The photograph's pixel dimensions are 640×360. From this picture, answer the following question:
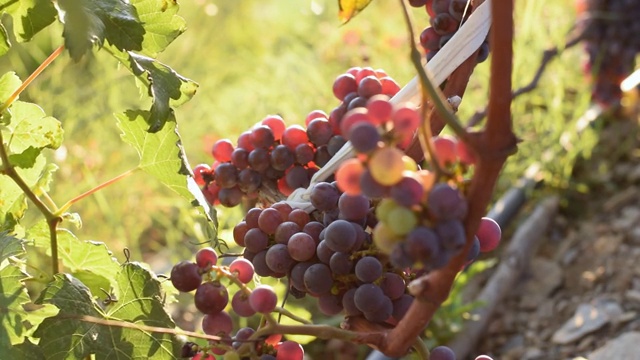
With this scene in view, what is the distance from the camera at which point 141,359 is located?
66 cm

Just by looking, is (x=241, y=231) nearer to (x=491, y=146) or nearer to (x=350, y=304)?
(x=350, y=304)

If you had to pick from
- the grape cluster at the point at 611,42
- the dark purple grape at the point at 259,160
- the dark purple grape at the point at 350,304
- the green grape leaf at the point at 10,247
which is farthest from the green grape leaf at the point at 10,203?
the grape cluster at the point at 611,42

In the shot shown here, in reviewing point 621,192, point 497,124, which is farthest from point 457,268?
point 621,192

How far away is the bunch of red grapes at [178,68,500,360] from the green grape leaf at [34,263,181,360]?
5cm

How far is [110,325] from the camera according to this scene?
0.66 metres

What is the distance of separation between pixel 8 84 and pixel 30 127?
0.05m

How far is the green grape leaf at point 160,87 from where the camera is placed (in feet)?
2.22

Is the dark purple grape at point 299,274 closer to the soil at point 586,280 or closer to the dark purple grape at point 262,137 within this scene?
the dark purple grape at point 262,137

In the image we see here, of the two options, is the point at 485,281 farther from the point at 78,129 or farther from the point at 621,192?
the point at 78,129

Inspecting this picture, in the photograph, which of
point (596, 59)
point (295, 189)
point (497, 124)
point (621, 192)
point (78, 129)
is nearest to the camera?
point (497, 124)

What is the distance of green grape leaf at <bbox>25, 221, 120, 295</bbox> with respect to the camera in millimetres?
763

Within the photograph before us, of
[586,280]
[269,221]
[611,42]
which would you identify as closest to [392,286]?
[269,221]

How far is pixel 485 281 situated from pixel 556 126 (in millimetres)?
488

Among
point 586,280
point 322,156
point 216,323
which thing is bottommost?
point 216,323
